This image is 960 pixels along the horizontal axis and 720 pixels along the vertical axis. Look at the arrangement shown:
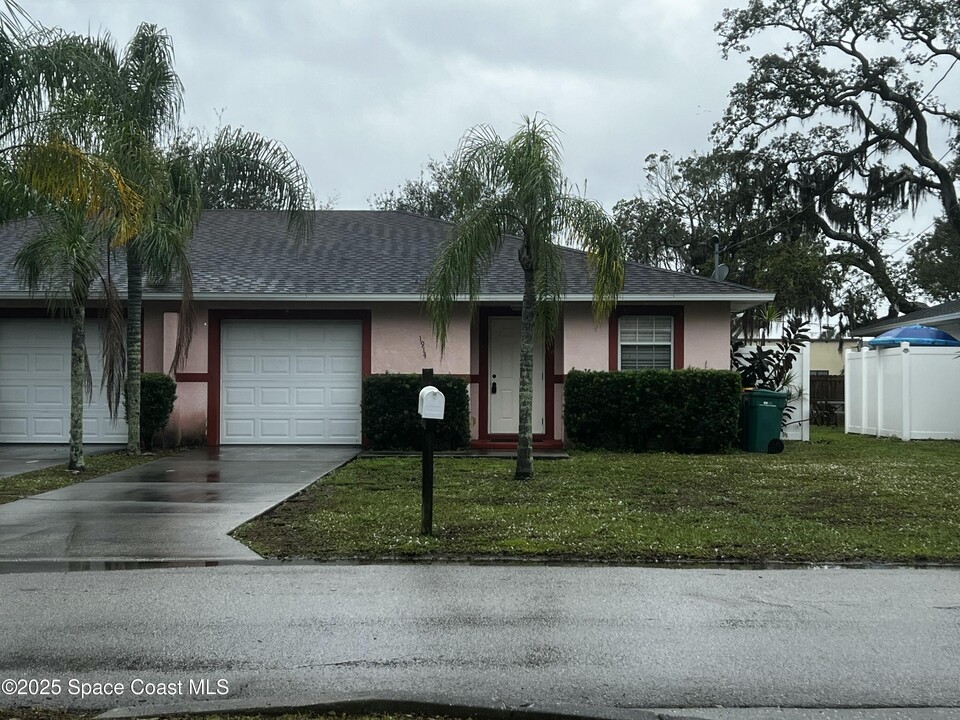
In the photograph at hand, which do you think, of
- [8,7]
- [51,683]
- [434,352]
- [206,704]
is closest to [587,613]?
[206,704]

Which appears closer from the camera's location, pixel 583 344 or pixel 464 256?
pixel 464 256

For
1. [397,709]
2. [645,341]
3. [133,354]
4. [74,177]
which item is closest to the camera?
[397,709]

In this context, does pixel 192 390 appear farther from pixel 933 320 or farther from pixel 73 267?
pixel 933 320

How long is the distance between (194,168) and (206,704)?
40.6 ft

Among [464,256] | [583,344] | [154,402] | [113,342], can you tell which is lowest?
[154,402]

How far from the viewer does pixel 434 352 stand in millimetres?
17531

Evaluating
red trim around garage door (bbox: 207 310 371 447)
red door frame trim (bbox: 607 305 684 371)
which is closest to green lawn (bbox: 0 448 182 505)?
red trim around garage door (bbox: 207 310 371 447)

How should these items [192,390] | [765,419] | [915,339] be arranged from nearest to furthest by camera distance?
[765,419], [192,390], [915,339]

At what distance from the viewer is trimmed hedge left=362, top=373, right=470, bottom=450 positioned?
16297 millimetres

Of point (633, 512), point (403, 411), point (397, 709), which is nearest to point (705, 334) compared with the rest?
point (403, 411)

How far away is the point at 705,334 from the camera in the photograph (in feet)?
57.9

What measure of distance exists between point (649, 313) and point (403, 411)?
482 centimetres

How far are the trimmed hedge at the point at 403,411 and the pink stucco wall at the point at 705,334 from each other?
4.20 metres

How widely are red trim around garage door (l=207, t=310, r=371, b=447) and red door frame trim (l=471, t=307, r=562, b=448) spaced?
2.14m
